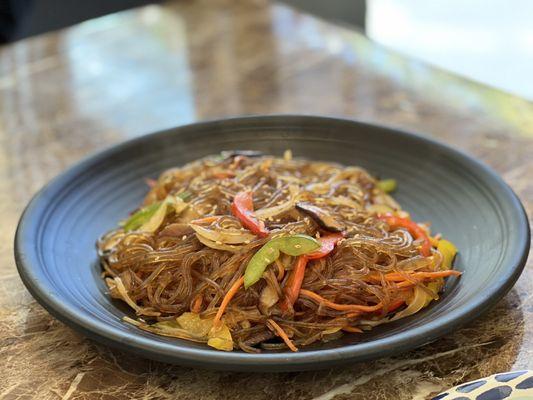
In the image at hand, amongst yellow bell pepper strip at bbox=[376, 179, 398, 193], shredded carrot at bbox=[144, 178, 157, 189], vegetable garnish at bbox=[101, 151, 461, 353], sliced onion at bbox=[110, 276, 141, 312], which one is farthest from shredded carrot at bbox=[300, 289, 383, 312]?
shredded carrot at bbox=[144, 178, 157, 189]

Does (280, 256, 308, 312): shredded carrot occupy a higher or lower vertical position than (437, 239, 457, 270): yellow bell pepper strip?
higher

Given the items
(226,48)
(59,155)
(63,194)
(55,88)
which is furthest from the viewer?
(226,48)

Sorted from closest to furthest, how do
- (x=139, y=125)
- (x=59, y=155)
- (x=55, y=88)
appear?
1. (x=59, y=155)
2. (x=139, y=125)
3. (x=55, y=88)

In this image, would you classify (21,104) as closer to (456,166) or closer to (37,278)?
(37,278)

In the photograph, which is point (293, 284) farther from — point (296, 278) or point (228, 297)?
point (228, 297)

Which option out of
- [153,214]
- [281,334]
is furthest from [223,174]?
[281,334]

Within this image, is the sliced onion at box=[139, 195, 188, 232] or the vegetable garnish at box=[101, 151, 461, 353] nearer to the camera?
the vegetable garnish at box=[101, 151, 461, 353]

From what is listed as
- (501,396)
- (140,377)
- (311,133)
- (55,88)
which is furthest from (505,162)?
(55,88)

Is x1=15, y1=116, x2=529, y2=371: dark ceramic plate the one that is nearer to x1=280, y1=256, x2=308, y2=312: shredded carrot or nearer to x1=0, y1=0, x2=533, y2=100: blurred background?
x1=280, y1=256, x2=308, y2=312: shredded carrot
